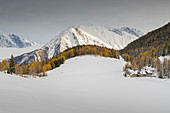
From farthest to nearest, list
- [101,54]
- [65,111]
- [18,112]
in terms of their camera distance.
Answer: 1. [101,54]
2. [65,111]
3. [18,112]

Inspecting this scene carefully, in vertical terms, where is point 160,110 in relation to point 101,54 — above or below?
below

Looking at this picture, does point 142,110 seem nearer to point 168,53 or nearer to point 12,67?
point 12,67

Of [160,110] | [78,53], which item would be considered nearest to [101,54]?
[78,53]

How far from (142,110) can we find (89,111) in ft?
16.4

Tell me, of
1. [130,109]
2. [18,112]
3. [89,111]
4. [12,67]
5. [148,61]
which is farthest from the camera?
[148,61]

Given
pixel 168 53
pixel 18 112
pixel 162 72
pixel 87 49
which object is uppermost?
pixel 87 49

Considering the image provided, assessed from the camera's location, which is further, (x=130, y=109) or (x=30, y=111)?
(x=130, y=109)

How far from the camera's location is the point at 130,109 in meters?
8.05

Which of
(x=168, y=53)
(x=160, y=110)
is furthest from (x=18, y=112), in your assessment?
(x=168, y=53)

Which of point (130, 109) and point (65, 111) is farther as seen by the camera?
point (130, 109)

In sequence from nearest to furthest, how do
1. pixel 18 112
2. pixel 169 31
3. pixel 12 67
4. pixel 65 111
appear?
pixel 18 112, pixel 65 111, pixel 12 67, pixel 169 31

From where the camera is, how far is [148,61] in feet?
195

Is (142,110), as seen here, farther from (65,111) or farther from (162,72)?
(162,72)

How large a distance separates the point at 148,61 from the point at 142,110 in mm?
62396
